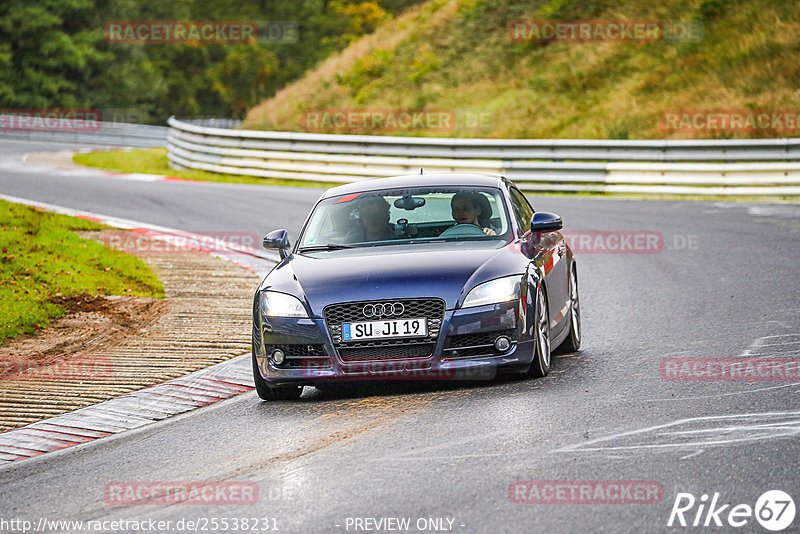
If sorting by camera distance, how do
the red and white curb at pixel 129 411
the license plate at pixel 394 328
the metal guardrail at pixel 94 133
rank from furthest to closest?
the metal guardrail at pixel 94 133
the license plate at pixel 394 328
the red and white curb at pixel 129 411

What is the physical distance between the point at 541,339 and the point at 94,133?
135ft

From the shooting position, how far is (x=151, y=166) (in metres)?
36.1

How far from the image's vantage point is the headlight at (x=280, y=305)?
7.97 m

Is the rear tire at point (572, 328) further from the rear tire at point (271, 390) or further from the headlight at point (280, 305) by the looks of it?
the headlight at point (280, 305)

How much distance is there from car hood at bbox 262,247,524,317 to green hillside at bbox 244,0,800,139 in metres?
20.3

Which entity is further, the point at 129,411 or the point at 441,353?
the point at 129,411

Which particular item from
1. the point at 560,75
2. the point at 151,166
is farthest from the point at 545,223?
the point at 151,166

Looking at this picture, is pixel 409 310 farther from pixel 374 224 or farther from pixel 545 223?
pixel 545 223

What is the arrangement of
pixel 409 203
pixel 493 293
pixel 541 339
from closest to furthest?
pixel 493 293 → pixel 541 339 → pixel 409 203

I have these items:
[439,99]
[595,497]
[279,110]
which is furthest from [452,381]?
[279,110]

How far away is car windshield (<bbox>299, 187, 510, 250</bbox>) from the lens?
9031mm

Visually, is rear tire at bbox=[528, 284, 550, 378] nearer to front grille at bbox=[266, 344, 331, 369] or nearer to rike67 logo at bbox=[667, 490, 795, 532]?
front grille at bbox=[266, 344, 331, 369]

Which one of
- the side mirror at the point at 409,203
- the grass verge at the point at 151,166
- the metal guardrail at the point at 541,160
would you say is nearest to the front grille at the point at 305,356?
the side mirror at the point at 409,203

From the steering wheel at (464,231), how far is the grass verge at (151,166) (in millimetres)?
18204
